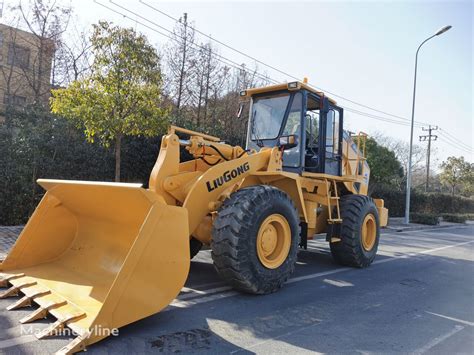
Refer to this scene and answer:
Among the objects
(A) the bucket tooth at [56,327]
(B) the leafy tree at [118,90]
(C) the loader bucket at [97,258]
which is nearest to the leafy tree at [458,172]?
(B) the leafy tree at [118,90]

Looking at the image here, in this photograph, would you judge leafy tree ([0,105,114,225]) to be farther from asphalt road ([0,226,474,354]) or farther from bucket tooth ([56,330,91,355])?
bucket tooth ([56,330,91,355])

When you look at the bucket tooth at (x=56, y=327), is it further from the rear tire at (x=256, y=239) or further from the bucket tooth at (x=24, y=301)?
the rear tire at (x=256, y=239)

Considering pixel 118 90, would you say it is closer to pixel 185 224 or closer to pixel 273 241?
pixel 273 241

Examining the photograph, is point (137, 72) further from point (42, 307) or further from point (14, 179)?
point (42, 307)

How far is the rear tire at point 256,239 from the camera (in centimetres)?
432

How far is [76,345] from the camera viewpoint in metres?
2.86

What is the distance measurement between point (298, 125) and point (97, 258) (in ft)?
12.1

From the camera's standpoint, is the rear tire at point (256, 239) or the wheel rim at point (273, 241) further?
the wheel rim at point (273, 241)

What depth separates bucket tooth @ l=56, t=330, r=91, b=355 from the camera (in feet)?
9.25

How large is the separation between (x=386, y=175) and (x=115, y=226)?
20672 mm

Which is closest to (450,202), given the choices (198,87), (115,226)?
(198,87)

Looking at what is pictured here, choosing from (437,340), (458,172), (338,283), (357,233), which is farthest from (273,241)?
(458,172)

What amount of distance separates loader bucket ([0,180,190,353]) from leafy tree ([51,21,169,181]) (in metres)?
4.18

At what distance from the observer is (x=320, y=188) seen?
6.47 m
